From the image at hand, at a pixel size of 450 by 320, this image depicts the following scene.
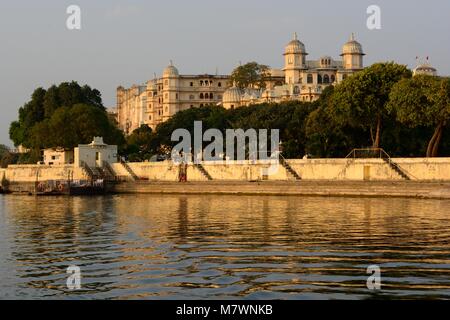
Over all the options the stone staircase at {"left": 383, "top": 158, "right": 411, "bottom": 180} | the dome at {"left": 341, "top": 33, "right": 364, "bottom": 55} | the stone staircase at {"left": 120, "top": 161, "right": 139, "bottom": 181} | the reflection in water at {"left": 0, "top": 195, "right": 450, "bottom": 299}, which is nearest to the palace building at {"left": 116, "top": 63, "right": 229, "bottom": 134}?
the dome at {"left": 341, "top": 33, "right": 364, "bottom": 55}

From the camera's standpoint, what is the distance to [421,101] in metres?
59.9

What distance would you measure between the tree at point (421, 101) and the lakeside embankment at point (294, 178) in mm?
3484

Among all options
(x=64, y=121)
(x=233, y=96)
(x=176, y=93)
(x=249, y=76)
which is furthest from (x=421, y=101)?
(x=176, y=93)

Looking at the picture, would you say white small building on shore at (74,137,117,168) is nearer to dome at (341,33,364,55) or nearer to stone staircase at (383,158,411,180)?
stone staircase at (383,158,411,180)

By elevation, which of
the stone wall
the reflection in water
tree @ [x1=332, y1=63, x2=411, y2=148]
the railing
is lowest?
the reflection in water

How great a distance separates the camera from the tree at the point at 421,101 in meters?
59.0

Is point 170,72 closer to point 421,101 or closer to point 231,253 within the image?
point 421,101

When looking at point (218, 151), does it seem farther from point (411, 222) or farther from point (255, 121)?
point (411, 222)

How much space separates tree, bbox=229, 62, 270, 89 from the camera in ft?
467

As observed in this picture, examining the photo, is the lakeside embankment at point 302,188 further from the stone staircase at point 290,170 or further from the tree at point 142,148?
the tree at point 142,148

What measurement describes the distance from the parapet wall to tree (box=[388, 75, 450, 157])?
347 centimetres

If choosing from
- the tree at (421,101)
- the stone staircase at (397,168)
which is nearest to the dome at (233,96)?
the tree at (421,101)

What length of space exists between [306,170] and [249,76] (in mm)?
80546
